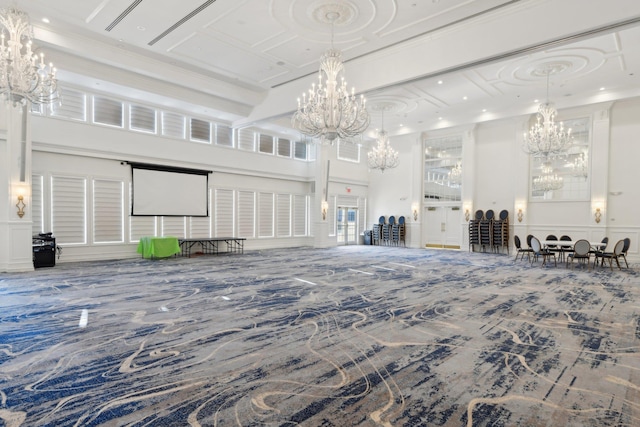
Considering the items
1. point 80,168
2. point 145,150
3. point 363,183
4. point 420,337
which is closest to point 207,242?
point 145,150

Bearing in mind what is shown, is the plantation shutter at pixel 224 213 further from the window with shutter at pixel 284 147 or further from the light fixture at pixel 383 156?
the light fixture at pixel 383 156

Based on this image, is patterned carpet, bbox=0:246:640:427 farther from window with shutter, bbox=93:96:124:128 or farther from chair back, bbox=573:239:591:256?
window with shutter, bbox=93:96:124:128

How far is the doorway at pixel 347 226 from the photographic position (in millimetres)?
16734

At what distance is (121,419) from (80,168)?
32.3 ft

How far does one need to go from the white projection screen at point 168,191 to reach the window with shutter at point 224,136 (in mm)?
1361

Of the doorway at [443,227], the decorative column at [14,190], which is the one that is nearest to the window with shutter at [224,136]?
the decorative column at [14,190]

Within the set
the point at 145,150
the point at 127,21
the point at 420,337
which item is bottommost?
the point at 420,337

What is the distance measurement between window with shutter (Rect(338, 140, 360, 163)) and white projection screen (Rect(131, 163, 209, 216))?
6676mm

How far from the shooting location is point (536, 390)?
268 centimetres

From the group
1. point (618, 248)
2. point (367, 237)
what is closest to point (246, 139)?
point (367, 237)

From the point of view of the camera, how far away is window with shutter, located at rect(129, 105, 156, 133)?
11023 millimetres

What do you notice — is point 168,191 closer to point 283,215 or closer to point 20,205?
point 20,205

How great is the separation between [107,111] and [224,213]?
4821 millimetres

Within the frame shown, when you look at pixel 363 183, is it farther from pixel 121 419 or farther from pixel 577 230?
pixel 121 419
